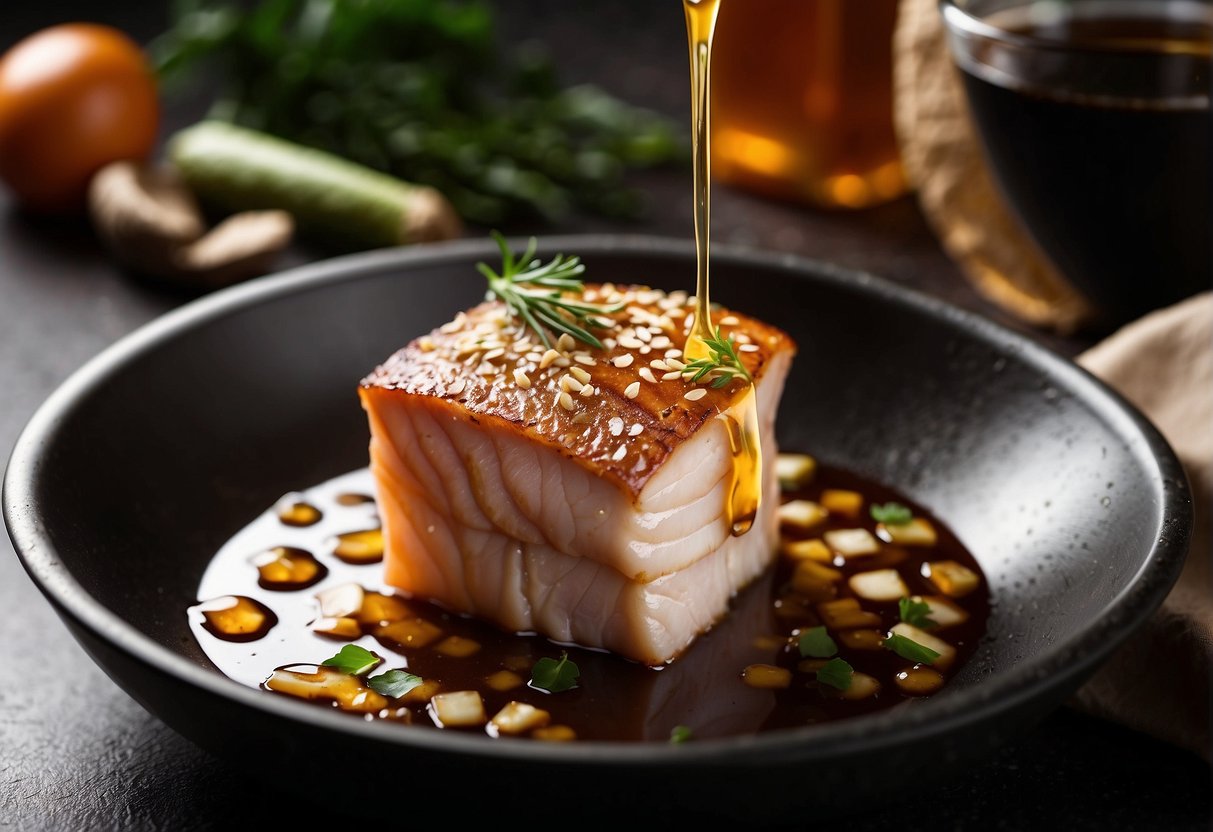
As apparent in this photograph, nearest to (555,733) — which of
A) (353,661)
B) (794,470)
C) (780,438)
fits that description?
(353,661)

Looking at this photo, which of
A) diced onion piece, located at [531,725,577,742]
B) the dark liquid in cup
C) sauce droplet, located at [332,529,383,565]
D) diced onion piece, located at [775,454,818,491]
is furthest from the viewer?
the dark liquid in cup

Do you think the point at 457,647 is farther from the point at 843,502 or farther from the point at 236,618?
the point at 843,502

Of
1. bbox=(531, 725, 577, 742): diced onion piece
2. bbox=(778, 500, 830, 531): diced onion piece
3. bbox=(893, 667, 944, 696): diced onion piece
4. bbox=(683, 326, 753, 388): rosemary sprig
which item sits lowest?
bbox=(778, 500, 830, 531): diced onion piece

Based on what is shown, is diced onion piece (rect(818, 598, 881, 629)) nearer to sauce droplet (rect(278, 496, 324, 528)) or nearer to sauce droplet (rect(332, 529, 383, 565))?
sauce droplet (rect(332, 529, 383, 565))

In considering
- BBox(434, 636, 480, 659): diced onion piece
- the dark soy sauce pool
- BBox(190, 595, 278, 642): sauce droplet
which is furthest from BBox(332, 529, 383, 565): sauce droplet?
BBox(434, 636, 480, 659): diced onion piece

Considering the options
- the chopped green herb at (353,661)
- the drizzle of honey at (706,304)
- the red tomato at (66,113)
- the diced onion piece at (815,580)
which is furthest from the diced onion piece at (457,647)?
the red tomato at (66,113)

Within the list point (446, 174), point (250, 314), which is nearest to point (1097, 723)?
point (250, 314)

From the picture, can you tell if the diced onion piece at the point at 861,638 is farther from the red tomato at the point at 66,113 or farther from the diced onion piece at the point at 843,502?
the red tomato at the point at 66,113
